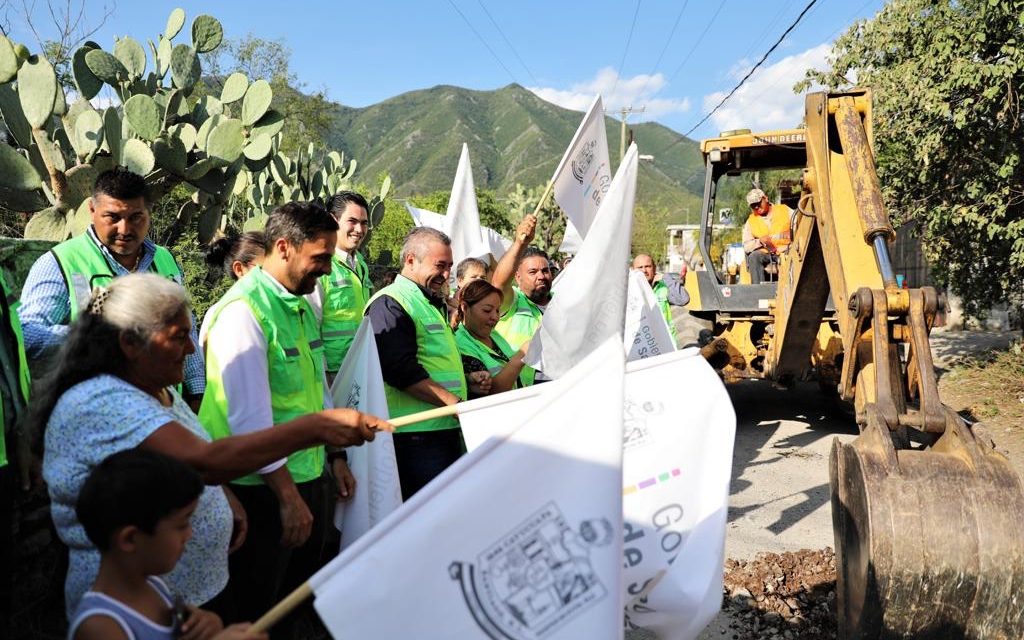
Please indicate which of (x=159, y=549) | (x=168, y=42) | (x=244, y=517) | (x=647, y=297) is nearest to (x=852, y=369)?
(x=647, y=297)

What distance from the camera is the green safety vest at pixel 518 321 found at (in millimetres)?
4703

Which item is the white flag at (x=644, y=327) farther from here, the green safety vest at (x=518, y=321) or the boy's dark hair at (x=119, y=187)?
the boy's dark hair at (x=119, y=187)

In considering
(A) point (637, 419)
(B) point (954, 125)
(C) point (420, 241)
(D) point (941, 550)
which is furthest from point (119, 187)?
(B) point (954, 125)

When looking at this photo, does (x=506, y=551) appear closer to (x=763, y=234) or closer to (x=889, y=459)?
(x=889, y=459)

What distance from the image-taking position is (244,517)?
2.28m

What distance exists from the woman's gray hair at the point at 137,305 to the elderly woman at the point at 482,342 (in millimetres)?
1931

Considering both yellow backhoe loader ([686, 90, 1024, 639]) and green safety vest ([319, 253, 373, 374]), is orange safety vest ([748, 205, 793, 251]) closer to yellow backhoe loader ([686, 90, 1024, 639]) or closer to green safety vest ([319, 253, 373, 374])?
yellow backhoe loader ([686, 90, 1024, 639])

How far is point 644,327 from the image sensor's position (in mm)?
5316

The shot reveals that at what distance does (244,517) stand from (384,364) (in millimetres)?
1089

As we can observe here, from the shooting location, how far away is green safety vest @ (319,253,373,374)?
3.94m

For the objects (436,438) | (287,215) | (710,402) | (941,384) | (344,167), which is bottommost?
(941,384)

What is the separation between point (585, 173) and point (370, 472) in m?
2.53

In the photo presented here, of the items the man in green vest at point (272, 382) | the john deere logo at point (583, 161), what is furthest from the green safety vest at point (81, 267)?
the john deere logo at point (583, 161)

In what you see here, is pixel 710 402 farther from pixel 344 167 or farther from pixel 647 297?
pixel 344 167
